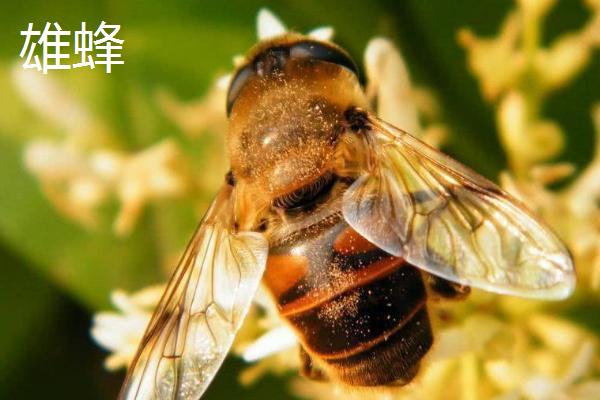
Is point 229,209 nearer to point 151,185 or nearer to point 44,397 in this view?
point 151,185

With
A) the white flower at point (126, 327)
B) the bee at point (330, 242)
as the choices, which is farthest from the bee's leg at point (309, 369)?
the white flower at point (126, 327)

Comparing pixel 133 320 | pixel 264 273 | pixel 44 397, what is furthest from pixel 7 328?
pixel 264 273

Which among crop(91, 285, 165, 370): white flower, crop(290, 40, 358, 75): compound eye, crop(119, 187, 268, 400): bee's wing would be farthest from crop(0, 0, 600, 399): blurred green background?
crop(119, 187, 268, 400): bee's wing

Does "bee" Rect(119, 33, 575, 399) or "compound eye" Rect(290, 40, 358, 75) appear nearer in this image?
"bee" Rect(119, 33, 575, 399)

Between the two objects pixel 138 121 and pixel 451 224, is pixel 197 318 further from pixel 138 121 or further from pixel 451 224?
pixel 138 121

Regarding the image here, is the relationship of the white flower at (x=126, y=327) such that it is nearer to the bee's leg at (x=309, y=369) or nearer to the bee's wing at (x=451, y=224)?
the bee's leg at (x=309, y=369)

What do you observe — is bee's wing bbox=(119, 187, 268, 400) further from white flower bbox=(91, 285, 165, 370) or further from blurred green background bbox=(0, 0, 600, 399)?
blurred green background bbox=(0, 0, 600, 399)

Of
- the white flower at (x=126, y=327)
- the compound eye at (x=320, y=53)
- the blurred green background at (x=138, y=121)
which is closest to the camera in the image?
the compound eye at (x=320, y=53)
